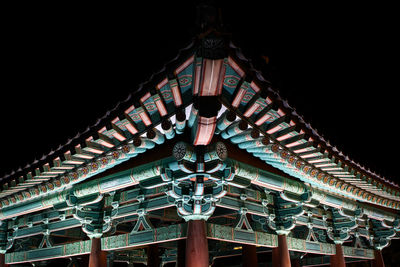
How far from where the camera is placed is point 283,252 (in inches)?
331

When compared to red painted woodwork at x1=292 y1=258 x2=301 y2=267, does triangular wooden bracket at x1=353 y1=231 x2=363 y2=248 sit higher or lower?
higher

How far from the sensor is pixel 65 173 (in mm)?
7984

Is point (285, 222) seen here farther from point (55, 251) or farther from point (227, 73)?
point (55, 251)

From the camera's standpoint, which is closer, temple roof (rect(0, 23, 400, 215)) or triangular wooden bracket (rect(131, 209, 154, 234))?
temple roof (rect(0, 23, 400, 215))

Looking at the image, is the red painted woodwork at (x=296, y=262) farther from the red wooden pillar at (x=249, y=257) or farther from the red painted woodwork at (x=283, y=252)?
the red painted woodwork at (x=283, y=252)

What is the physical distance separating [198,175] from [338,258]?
6680 mm

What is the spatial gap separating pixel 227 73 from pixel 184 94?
0.77 meters

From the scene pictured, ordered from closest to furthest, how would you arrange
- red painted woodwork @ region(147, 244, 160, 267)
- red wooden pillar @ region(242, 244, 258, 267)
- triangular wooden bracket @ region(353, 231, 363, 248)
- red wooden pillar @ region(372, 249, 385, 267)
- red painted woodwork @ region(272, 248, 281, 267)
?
red painted woodwork @ region(272, 248, 281, 267)
red wooden pillar @ region(242, 244, 258, 267)
red painted woodwork @ region(147, 244, 160, 267)
triangular wooden bracket @ region(353, 231, 363, 248)
red wooden pillar @ region(372, 249, 385, 267)

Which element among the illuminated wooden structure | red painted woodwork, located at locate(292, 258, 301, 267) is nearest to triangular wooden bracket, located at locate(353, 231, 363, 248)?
the illuminated wooden structure

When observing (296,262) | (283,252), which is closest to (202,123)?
(283,252)

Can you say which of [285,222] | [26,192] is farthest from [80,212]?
[285,222]

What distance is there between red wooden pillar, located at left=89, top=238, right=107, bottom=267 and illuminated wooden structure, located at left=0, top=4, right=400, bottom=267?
0.02m

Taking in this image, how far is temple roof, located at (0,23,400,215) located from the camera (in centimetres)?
504

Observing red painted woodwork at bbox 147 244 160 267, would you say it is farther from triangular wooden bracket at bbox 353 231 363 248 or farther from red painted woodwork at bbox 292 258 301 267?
triangular wooden bracket at bbox 353 231 363 248
